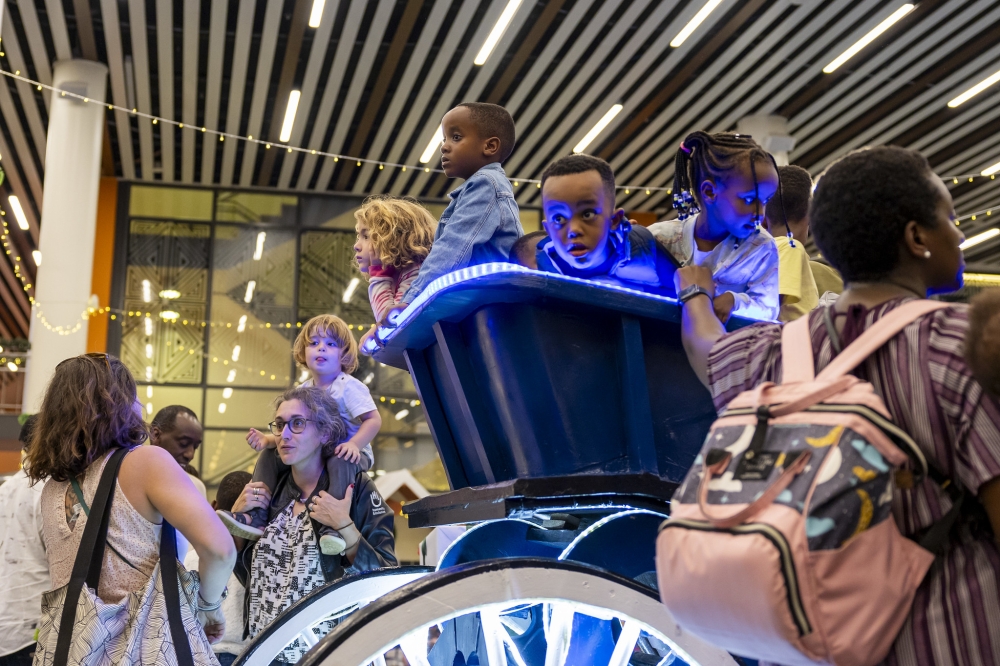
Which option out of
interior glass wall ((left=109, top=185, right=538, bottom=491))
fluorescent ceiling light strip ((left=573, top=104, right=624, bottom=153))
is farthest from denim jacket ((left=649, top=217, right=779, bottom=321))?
interior glass wall ((left=109, top=185, right=538, bottom=491))

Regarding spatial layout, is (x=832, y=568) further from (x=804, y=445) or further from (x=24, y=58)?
(x=24, y=58)

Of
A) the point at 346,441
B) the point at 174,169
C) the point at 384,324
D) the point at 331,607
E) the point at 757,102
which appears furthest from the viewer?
the point at 174,169

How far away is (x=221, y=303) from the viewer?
13.7m

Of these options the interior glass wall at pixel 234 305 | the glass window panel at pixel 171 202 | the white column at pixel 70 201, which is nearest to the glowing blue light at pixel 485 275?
the white column at pixel 70 201

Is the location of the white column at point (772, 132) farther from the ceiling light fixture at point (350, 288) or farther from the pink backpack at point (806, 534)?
the pink backpack at point (806, 534)

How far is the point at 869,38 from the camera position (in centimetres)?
1017

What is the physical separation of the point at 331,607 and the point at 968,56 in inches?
412

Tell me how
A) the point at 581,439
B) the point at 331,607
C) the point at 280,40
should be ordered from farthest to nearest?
1. the point at 280,40
2. the point at 331,607
3. the point at 581,439

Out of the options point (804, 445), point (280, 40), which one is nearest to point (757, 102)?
point (280, 40)

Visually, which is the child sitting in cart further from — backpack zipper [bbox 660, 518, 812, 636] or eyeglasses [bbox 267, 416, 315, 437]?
backpack zipper [bbox 660, 518, 812, 636]

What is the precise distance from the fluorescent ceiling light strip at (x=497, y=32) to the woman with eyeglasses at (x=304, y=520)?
266 inches

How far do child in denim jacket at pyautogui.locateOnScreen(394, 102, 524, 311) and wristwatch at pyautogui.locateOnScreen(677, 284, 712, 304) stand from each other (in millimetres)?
498

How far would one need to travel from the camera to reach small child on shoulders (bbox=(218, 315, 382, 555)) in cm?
349

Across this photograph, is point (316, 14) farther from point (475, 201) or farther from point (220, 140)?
point (475, 201)
